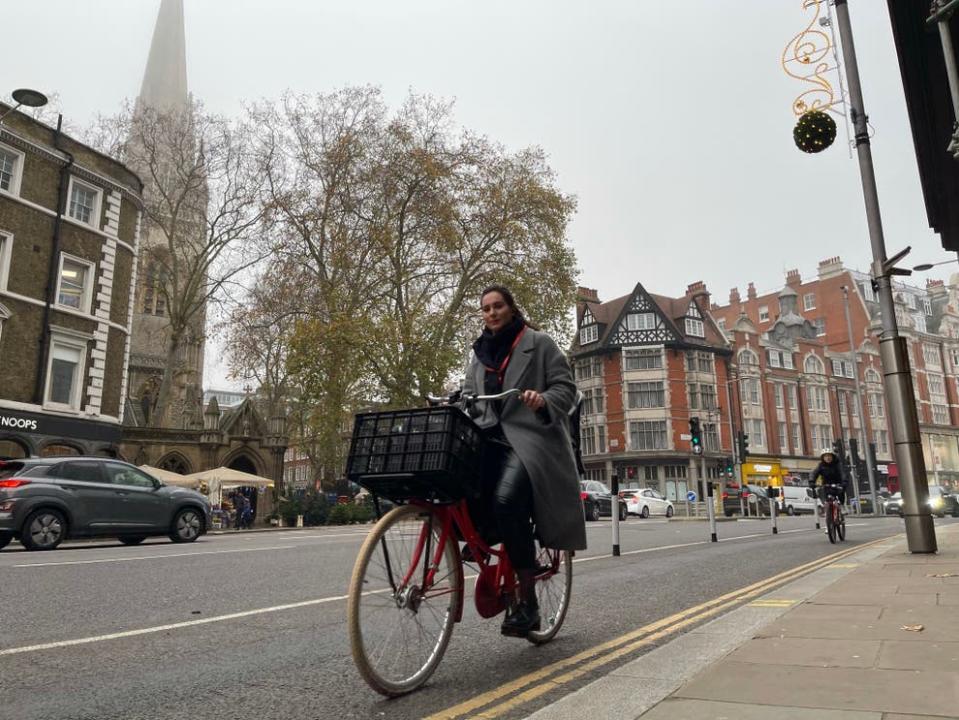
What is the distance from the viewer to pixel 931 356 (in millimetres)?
75812

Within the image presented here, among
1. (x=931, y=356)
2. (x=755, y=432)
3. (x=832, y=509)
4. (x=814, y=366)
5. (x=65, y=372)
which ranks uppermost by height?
(x=931, y=356)

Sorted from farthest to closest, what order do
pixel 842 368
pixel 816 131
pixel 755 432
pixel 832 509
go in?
pixel 842 368 → pixel 755 432 → pixel 832 509 → pixel 816 131

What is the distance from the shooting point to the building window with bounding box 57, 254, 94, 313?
84.4 ft

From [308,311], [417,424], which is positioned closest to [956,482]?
[308,311]

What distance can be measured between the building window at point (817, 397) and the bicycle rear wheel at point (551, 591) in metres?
65.1

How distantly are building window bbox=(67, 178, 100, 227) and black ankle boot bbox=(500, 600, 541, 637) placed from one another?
27.7m

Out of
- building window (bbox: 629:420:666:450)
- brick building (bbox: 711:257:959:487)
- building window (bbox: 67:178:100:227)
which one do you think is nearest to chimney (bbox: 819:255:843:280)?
brick building (bbox: 711:257:959:487)

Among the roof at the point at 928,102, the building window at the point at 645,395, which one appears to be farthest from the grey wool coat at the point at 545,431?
the building window at the point at 645,395

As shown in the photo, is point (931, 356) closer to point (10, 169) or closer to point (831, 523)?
point (831, 523)

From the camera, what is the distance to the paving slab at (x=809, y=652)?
11.1 ft

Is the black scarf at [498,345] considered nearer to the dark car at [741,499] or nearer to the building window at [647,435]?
the dark car at [741,499]

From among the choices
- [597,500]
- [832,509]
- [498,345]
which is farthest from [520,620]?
[597,500]

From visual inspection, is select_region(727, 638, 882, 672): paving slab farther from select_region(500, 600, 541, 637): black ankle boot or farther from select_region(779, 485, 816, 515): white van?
select_region(779, 485, 816, 515): white van

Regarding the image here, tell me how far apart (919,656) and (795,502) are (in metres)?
43.9
